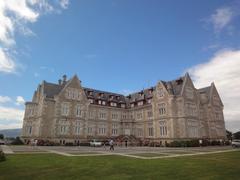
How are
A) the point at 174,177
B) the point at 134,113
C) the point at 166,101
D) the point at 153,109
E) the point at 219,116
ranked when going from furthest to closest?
1. the point at 134,113
2. the point at 219,116
3. the point at 153,109
4. the point at 166,101
5. the point at 174,177

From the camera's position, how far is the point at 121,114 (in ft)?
237

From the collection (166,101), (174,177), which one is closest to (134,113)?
(166,101)

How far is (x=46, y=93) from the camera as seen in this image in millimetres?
57375

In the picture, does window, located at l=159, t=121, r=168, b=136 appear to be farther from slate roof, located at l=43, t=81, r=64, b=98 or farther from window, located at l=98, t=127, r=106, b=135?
Result: slate roof, located at l=43, t=81, r=64, b=98

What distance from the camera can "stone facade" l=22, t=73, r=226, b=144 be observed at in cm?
5488

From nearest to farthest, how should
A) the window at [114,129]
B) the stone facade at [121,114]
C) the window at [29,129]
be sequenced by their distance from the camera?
the stone facade at [121,114] → the window at [29,129] → the window at [114,129]

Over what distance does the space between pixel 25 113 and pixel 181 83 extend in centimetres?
4807

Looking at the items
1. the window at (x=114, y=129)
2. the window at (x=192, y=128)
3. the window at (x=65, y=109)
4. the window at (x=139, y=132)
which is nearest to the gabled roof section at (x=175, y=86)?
the window at (x=192, y=128)

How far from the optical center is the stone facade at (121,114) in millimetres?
54875

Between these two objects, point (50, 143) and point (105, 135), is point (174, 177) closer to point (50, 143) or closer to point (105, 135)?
point (50, 143)

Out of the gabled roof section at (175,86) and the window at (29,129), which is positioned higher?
the gabled roof section at (175,86)

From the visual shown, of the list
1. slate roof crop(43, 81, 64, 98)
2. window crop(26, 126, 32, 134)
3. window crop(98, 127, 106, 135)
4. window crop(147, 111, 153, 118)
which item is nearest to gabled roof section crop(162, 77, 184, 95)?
window crop(147, 111, 153, 118)

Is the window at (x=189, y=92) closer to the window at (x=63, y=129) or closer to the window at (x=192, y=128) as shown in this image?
the window at (x=192, y=128)

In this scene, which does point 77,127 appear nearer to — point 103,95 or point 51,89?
point 51,89
